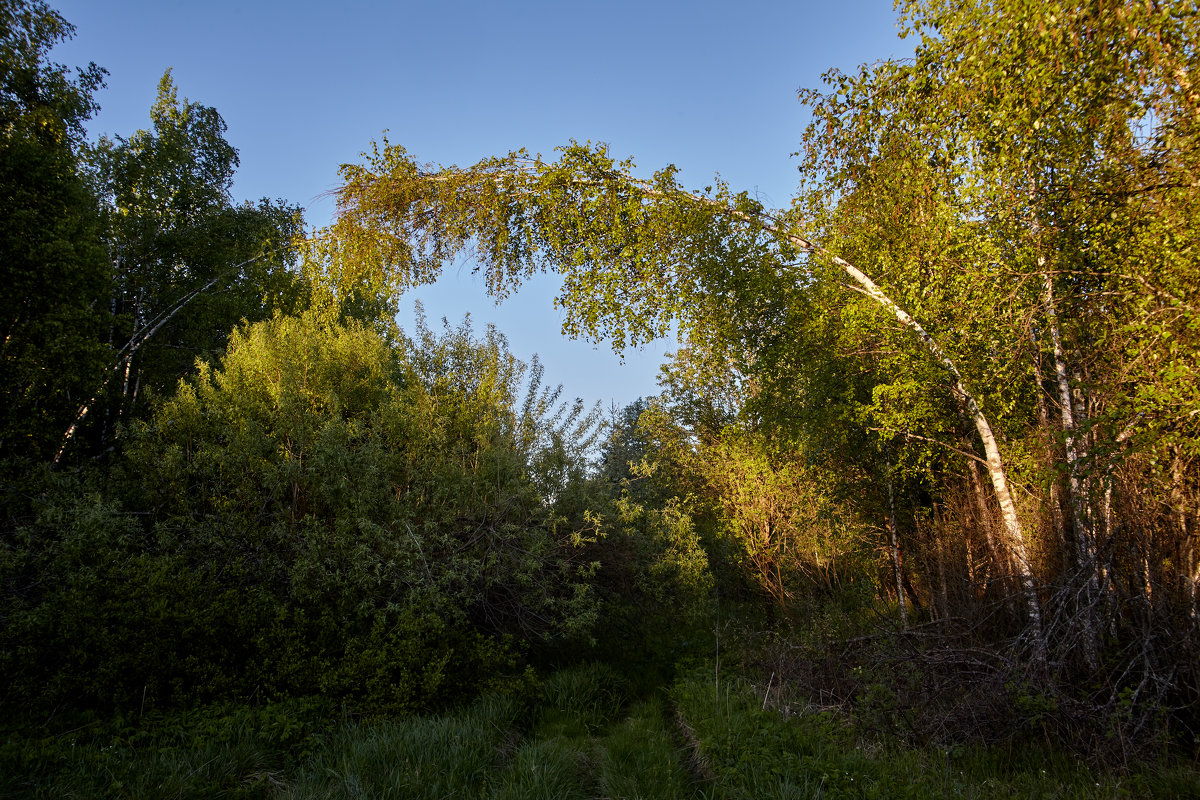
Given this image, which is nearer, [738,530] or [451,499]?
[451,499]

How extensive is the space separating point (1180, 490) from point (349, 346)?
11.5 meters

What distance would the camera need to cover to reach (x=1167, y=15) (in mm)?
4473

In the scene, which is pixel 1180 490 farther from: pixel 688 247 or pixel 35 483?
pixel 35 483

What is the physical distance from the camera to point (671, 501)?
12.1 m

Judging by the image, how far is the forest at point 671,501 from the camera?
478 cm

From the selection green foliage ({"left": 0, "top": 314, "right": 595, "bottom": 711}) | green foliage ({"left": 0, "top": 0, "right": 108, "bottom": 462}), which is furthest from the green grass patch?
green foliage ({"left": 0, "top": 0, "right": 108, "bottom": 462})

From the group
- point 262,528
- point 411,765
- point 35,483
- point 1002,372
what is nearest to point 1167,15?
point 1002,372

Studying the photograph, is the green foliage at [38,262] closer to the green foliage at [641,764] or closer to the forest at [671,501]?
the forest at [671,501]

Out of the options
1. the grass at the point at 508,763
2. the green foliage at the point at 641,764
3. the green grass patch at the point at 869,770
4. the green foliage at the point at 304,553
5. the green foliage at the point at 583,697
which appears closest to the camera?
the green grass patch at the point at 869,770

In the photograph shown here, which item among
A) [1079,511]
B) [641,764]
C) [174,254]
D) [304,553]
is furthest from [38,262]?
[1079,511]

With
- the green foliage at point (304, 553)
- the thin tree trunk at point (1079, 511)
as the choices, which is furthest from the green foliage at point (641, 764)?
the thin tree trunk at point (1079, 511)

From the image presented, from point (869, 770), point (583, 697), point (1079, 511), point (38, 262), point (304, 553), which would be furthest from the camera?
point (38, 262)

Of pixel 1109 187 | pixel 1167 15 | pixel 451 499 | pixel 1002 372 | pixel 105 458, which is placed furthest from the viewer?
pixel 105 458

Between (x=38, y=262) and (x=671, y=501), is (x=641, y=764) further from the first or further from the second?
(x=38, y=262)
